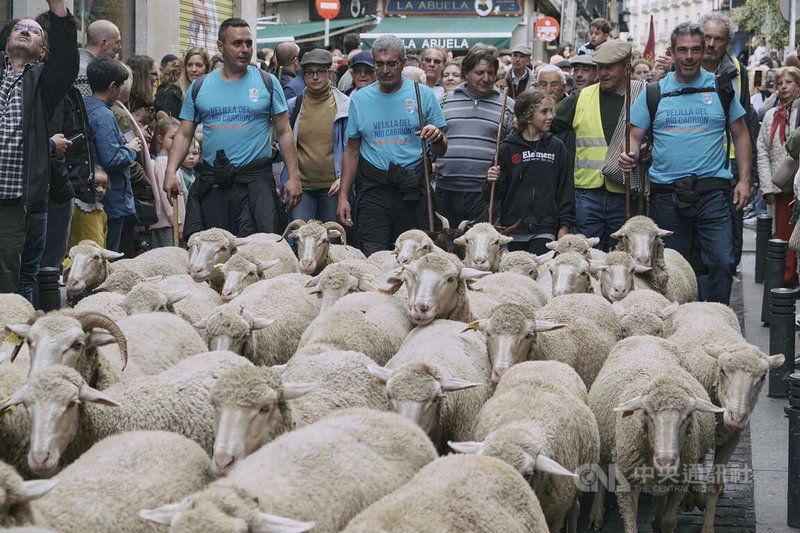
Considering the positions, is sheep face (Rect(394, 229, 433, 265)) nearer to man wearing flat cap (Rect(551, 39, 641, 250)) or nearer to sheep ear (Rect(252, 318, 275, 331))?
sheep ear (Rect(252, 318, 275, 331))

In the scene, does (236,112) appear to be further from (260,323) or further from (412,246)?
(260,323)

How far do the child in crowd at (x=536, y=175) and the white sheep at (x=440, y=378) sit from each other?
2.85 m

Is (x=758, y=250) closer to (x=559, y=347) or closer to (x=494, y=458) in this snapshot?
(x=559, y=347)

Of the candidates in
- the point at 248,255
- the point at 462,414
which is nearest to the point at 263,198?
the point at 248,255

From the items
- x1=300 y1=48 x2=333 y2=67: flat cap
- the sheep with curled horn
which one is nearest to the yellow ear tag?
the sheep with curled horn

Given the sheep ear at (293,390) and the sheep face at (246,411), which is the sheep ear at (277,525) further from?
the sheep ear at (293,390)

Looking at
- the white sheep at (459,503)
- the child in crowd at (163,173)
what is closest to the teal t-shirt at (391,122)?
the child in crowd at (163,173)

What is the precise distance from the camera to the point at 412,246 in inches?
292

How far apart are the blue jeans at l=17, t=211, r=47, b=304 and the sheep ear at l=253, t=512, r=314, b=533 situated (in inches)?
174

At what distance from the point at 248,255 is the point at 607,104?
3449mm

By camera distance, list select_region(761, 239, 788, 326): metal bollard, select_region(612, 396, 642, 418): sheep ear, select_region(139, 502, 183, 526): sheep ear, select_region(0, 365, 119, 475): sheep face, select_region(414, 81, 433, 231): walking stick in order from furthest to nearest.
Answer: select_region(761, 239, 788, 326): metal bollard, select_region(414, 81, 433, 231): walking stick, select_region(612, 396, 642, 418): sheep ear, select_region(0, 365, 119, 475): sheep face, select_region(139, 502, 183, 526): sheep ear

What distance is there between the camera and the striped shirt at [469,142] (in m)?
8.98

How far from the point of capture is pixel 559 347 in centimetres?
596

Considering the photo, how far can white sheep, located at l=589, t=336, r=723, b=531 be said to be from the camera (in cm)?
485
